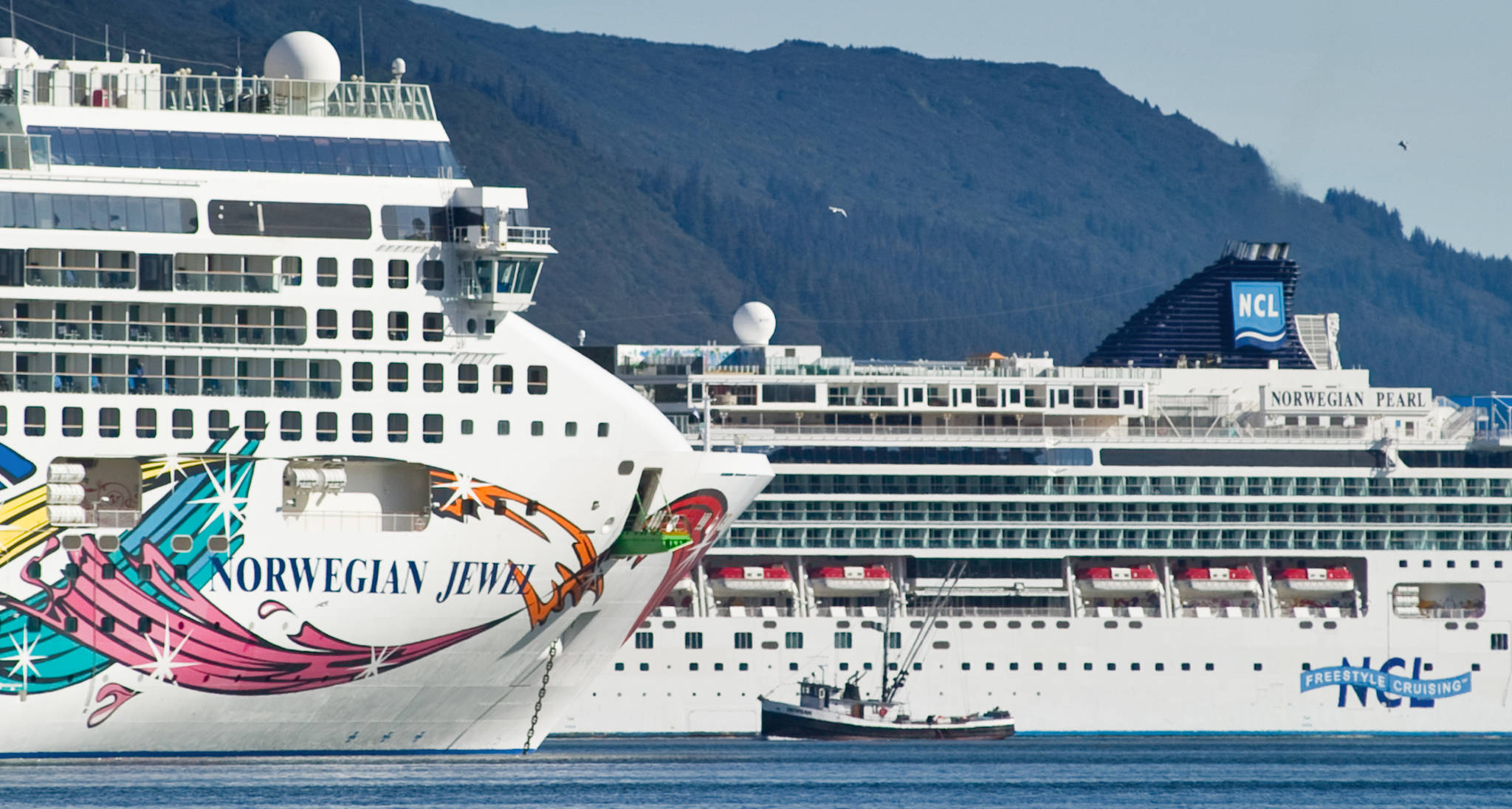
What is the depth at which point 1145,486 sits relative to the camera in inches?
2867

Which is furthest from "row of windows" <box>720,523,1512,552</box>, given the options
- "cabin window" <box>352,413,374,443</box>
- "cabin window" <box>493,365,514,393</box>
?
"cabin window" <box>352,413,374,443</box>

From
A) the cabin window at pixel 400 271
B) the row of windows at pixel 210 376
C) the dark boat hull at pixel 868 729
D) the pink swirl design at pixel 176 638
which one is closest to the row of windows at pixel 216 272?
the cabin window at pixel 400 271

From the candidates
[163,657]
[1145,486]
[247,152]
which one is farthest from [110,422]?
[1145,486]

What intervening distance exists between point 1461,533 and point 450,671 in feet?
124

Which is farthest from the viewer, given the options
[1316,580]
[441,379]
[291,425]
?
[1316,580]

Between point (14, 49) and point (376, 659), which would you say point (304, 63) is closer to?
point (14, 49)

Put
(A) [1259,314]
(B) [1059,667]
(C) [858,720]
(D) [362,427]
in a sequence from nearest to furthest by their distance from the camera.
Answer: (D) [362,427] < (C) [858,720] < (B) [1059,667] < (A) [1259,314]

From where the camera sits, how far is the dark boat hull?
6581cm

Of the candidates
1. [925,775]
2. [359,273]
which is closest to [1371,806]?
[925,775]

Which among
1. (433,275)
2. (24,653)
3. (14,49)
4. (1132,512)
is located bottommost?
(24,653)

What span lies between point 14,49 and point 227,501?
1006 centimetres

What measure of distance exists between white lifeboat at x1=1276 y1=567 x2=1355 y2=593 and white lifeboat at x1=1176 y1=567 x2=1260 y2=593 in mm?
953

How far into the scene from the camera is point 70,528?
4338cm

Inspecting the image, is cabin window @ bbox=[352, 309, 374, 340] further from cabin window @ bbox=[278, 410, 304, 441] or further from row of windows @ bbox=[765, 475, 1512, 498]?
row of windows @ bbox=[765, 475, 1512, 498]
